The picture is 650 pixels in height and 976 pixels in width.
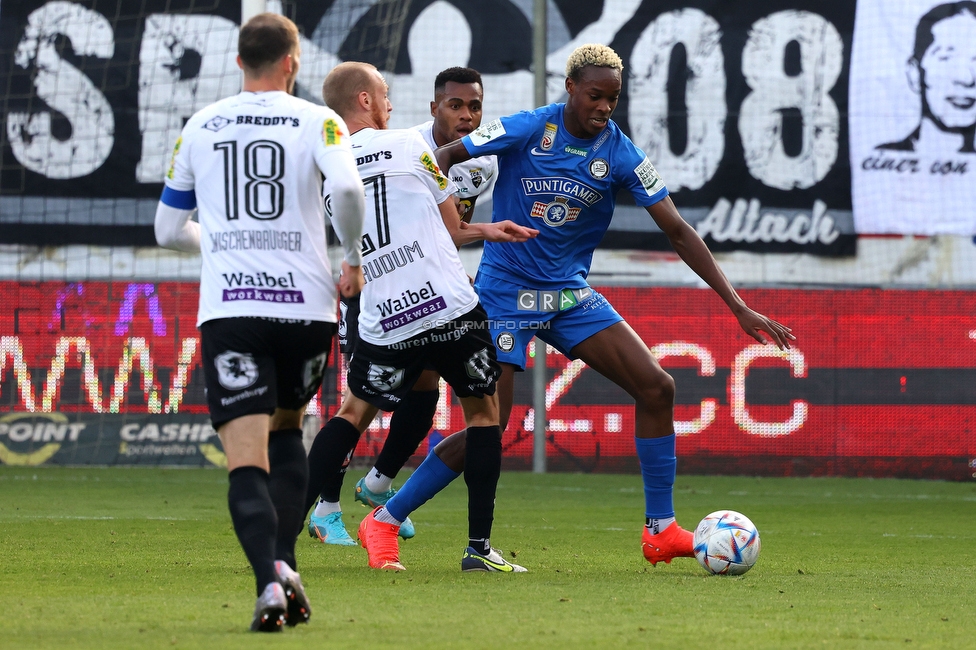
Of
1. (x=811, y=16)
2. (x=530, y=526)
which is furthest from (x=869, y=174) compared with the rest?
(x=530, y=526)

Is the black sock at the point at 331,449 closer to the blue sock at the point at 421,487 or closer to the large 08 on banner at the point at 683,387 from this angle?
the blue sock at the point at 421,487

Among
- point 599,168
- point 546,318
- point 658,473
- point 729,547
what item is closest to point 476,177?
point 599,168

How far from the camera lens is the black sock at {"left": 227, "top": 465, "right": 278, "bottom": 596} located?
3555mm

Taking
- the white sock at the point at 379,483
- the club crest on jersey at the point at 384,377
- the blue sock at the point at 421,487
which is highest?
the club crest on jersey at the point at 384,377

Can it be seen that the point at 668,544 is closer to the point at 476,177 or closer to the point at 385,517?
the point at 385,517

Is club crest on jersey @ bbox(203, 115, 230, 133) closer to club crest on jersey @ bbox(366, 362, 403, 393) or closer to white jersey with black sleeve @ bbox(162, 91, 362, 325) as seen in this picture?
white jersey with black sleeve @ bbox(162, 91, 362, 325)

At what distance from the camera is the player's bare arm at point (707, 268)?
5.32 meters

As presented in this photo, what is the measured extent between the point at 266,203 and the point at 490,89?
862cm

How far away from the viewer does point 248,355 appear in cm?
377

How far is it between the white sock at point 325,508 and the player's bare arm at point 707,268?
1.94m

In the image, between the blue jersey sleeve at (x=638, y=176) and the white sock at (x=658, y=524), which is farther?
the blue jersey sleeve at (x=638, y=176)

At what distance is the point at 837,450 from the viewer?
11.4m

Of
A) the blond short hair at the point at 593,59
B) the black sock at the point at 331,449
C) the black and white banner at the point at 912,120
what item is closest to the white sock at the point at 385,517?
the black sock at the point at 331,449

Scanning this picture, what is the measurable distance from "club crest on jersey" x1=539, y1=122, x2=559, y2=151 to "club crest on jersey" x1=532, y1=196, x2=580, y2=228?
213mm
